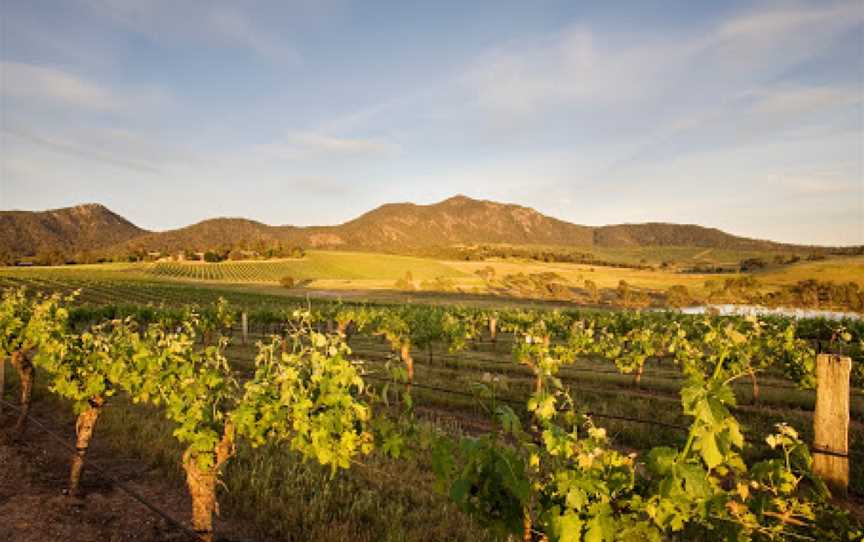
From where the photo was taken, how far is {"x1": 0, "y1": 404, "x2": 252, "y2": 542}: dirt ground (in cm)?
647

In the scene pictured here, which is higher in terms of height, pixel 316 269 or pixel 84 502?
pixel 316 269

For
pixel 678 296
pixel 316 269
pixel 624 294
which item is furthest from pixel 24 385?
pixel 316 269

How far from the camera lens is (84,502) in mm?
7383

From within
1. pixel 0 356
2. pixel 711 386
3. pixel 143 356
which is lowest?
pixel 0 356

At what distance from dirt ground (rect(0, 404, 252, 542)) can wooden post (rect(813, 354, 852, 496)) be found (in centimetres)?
741

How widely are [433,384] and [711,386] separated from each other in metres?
14.2

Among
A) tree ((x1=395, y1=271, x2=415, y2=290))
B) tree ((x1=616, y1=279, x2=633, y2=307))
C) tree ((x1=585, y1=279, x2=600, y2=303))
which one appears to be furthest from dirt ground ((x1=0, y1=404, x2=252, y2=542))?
tree ((x1=585, y1=279, x2=600, y2=303))

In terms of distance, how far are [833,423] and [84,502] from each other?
10672 millimetres

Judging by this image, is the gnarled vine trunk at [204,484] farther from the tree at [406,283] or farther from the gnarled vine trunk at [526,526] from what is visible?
the tree at [406,283]

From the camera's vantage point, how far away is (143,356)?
694 centimetres

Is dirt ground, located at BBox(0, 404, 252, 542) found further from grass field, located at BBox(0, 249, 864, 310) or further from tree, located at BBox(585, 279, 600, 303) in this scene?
tree, located at BBox(585, 279, 600, 303)

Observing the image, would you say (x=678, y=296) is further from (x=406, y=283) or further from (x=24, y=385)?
(x=24, y=385)

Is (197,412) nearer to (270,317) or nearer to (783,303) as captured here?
(270,317)

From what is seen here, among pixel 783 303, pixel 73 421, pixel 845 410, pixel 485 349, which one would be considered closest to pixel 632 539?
pixel 845 410
